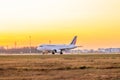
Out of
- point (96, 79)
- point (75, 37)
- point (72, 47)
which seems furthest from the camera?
point (75, 37)

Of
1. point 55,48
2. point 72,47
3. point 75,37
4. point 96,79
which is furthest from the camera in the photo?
point 75,37

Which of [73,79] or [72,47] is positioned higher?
[72,47]

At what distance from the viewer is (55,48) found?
461 feet

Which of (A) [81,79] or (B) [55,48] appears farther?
(B) [55,48]

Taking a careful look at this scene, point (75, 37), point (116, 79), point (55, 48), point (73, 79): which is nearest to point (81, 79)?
point (73, 79)

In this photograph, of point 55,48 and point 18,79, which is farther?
point 55,48

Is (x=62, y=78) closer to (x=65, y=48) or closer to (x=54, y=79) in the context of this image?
(x=54, y=79)

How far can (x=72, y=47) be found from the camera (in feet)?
497

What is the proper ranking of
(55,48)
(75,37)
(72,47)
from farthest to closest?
(75,37) < (72,47) < (55,48)

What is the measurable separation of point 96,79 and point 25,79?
19.7 ft

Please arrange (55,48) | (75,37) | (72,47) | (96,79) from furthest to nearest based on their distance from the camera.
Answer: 1. (75,37)
2. (72,47)
3. (55,48)
4. (96,79)

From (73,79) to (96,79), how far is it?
1.98 metres

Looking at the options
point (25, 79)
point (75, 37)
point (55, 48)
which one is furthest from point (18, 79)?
point (75, 37)

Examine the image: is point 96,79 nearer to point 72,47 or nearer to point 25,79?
point 25,79
